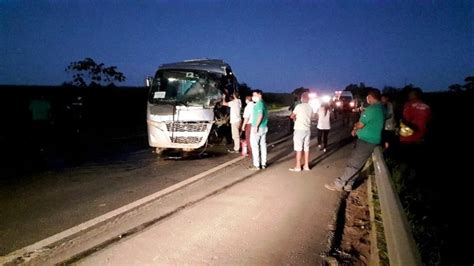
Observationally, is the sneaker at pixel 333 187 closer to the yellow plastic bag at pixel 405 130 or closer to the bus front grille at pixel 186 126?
the yellow plastic bag at pixel 405 130

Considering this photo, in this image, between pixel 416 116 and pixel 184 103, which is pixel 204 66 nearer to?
pixel 184 103

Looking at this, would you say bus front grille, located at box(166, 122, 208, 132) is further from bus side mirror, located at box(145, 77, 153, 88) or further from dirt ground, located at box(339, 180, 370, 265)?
dirt ground, located at box(339, 180, 370, 265)

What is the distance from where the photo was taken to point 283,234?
16.3 feet

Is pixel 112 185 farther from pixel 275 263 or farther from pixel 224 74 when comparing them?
pixel 224 74

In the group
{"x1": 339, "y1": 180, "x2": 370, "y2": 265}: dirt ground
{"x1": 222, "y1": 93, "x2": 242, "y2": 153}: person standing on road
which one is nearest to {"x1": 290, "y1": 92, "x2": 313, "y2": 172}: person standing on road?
{"x1": 339, "y1": 180, "x2": 370, "y2": 265}: dirt ground

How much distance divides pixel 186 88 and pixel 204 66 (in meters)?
1.09

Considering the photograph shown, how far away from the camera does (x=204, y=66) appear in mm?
11859

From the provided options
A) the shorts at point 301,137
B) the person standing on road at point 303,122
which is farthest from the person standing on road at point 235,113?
the shorts at point 301,137

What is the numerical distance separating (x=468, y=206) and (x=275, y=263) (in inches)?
168

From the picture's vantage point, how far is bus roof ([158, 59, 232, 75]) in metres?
11.6

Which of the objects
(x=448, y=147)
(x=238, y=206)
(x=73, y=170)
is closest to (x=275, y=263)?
(x=238, y=206)

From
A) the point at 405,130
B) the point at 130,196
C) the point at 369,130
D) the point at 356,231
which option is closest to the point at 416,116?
the point at 405,130

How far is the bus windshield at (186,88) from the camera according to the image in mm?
10969

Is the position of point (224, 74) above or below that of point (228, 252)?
above
